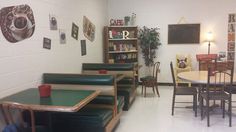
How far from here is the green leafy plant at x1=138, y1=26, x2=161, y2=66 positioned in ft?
23.4

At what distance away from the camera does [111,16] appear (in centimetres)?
760

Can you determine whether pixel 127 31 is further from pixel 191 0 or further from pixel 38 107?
pixel 38 107

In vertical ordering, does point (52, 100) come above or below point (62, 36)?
below

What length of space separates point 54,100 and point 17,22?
1246mm

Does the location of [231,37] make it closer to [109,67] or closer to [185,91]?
[185,91]

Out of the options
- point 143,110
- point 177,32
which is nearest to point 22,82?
point 143,110

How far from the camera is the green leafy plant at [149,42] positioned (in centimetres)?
712

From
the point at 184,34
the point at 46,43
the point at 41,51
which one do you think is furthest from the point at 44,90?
the point at 184,34

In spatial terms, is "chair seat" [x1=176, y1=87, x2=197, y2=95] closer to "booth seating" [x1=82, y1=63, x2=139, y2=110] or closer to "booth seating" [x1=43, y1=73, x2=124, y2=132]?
"booth seating" [x1=82, y1=63, x2=139, y2=110]

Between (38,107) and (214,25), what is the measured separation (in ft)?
19.7

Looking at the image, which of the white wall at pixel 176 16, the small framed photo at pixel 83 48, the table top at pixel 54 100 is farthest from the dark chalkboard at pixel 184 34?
the table top at pixel 54 100

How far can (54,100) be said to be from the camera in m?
2.63

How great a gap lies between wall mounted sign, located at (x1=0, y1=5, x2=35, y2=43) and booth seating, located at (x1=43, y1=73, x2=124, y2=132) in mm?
750

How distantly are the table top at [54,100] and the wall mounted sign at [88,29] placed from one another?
270 centimetres
